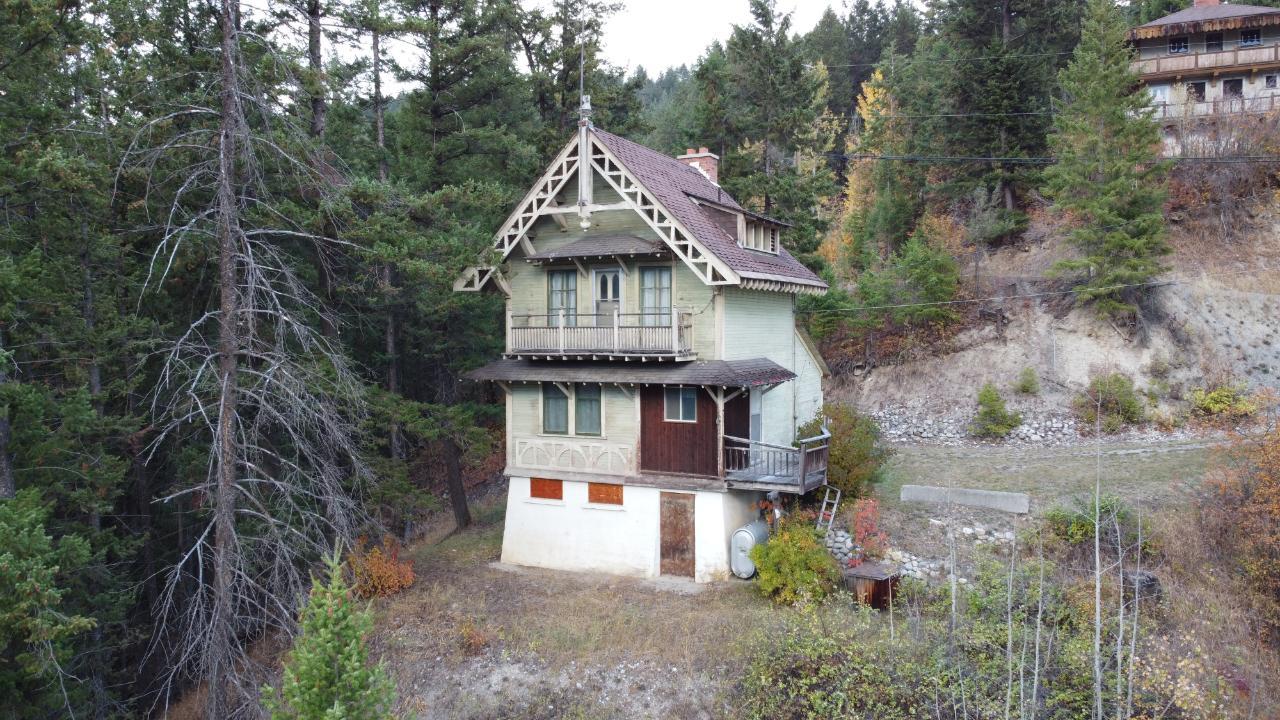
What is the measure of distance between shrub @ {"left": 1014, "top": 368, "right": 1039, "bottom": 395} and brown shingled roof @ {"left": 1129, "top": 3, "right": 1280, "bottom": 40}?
18842mm

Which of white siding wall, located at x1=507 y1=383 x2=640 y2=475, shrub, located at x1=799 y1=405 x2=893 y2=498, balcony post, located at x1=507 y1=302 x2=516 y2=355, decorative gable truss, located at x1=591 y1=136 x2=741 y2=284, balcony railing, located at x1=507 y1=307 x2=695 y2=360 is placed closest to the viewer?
decorative gable truss, located at x1=591 y1=136 x2=741 y2=284

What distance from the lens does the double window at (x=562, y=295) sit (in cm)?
2084

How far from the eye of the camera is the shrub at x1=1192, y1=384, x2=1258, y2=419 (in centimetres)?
2516

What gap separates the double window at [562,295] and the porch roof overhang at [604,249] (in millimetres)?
720

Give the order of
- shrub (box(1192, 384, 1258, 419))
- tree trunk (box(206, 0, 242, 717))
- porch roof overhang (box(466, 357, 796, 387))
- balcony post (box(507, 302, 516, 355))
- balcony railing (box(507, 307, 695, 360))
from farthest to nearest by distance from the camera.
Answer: shrub (box(1192, 384, 1258, 419))
balcony post (box(507, 302, 516, 355))
balcony railing (box(507, 307, 695, 360))
porch roof overhang (box(466, 357, 796, 387))
tree trunk (box(206, 0, 242, 717))

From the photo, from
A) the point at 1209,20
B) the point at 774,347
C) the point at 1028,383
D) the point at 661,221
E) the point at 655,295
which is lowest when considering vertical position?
the point at 1028,383

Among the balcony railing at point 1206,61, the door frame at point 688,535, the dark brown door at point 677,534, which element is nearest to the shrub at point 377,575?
the door frame at point 688,535

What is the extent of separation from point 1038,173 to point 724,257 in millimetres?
20592

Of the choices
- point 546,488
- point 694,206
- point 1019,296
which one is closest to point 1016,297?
point 1019,296

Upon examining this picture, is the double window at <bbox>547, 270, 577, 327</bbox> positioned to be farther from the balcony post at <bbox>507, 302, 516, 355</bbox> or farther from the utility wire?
the utility wire

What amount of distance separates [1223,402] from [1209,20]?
67.1ft

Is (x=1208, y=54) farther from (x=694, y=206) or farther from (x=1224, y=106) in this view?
(x=694, y=206)

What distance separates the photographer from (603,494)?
2017 centimetres

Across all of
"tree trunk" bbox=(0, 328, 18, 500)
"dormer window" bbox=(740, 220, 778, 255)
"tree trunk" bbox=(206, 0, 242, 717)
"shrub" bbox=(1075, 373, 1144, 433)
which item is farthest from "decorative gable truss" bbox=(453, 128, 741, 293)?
"shrub" bbox=(1075, 373, 1144, 433)
